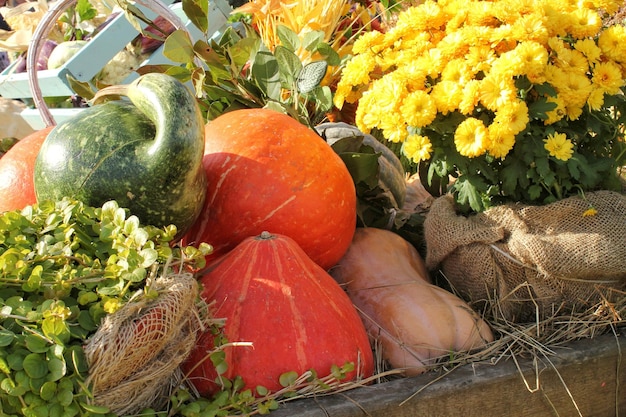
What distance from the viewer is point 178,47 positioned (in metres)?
2.23

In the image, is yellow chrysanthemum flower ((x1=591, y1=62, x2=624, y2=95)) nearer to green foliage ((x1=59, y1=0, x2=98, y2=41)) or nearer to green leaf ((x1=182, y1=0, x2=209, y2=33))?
green leaf ((x1=182, y1=0, x2=209, y2=33))

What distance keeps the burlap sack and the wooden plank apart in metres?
0.16

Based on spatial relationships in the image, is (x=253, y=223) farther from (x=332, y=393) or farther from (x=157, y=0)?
(x=157, y=0)

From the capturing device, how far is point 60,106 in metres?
4.09

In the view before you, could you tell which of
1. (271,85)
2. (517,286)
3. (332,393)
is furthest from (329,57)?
(332,393)

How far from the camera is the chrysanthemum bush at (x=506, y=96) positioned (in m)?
1.73

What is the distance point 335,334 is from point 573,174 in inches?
32.4

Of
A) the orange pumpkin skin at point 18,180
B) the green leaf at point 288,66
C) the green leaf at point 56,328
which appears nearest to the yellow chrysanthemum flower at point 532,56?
the green leaf at point 288,66

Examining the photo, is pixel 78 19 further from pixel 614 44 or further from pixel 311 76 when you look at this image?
pixel 614 44

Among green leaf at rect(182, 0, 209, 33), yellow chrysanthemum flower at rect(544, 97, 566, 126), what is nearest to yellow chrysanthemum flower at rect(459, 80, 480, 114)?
yellow chrysanthemum flower at rect(544, 97, 566, 126)

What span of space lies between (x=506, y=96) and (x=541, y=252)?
45cm

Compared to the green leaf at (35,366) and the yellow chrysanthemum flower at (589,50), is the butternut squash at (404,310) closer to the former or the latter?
the yellow chrysanthemum flower at (589,50)

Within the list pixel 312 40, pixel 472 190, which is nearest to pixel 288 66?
pixel 312 40

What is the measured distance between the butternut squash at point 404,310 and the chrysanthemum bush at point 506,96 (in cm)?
30
